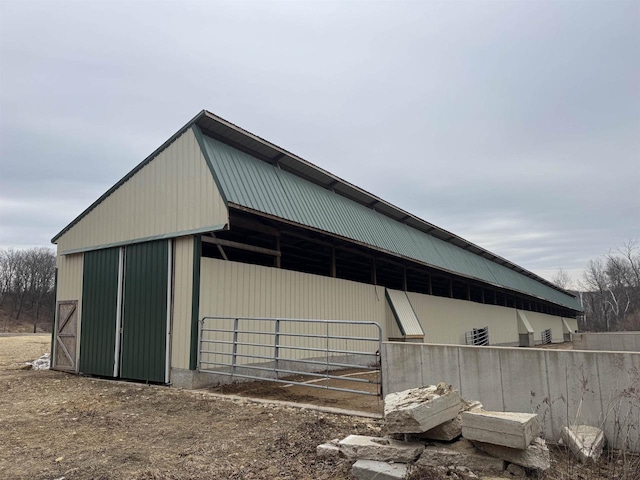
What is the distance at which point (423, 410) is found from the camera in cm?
452

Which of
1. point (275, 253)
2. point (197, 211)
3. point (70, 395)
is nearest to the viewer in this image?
point (70, 395)

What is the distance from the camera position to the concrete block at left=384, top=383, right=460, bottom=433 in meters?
4.49

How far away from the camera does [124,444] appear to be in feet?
18.7

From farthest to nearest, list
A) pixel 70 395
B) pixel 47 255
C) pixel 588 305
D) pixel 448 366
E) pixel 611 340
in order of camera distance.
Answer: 1. pixel 588 305
2. pixel 47 255
3. pixel 611 340
4. pixel 70 395
5. pixel 448 366

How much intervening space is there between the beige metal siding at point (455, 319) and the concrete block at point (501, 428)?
14.0 meters

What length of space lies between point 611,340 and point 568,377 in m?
16.0

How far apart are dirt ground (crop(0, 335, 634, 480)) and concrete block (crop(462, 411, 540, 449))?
507 mm

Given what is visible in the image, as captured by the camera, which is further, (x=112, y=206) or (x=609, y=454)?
(x=112, y=206)

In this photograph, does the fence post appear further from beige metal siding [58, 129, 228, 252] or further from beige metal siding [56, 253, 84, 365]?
beige metal siding [56, 253, 84, 365]

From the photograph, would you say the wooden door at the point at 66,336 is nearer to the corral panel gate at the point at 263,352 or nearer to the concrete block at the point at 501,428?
the corral panel gate at the point at 263,352

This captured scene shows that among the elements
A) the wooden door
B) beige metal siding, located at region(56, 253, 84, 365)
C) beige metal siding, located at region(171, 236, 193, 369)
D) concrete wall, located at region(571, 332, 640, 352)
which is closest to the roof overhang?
beige metal siding, located at region(171, 236, 193, 369)

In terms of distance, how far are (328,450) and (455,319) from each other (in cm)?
1903

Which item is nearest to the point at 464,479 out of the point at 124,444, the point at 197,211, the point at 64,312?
the point at 124,444

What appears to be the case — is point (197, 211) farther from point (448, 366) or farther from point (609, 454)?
point (609, 454)
